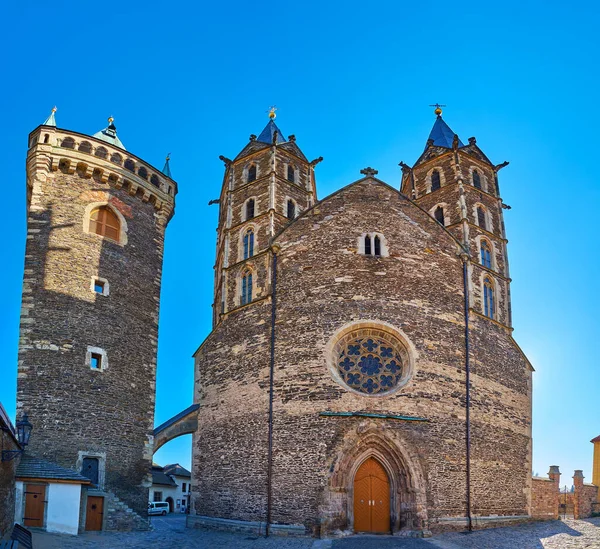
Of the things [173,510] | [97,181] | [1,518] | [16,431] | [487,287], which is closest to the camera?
[1,518]

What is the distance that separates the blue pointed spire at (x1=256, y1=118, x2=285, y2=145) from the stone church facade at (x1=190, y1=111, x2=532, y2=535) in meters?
5.36

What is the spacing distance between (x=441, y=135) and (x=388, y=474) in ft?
58.1

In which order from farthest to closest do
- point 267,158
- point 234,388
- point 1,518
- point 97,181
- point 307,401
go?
1. point 267,158
2. point 97,181
3. point 234,388
4. point 307,401
5. point 1,518

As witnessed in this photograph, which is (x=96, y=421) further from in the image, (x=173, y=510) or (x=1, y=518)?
(x=173, y=510)

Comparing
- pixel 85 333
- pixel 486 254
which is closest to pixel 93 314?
pixel 85 333

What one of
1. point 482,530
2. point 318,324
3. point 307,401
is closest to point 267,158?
point 318,324

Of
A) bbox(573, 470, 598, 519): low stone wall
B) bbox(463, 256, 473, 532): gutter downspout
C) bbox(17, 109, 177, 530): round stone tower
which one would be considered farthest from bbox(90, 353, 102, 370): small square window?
bbox(573, 470, 598, 519): low stone wall

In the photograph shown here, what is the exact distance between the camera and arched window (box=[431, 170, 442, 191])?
27.9 m

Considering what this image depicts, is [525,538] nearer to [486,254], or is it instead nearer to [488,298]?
[488,298]

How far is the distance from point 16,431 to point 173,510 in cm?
3096

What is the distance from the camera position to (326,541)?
16.4 meters

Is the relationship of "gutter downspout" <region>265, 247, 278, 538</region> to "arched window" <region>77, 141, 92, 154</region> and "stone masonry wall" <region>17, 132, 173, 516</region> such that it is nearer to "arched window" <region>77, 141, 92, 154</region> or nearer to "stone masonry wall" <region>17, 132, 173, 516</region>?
"stone masonry wall" <region>17, 132, 173, 516</region>

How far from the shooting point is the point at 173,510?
150ft

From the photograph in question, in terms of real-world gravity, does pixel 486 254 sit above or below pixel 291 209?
below
